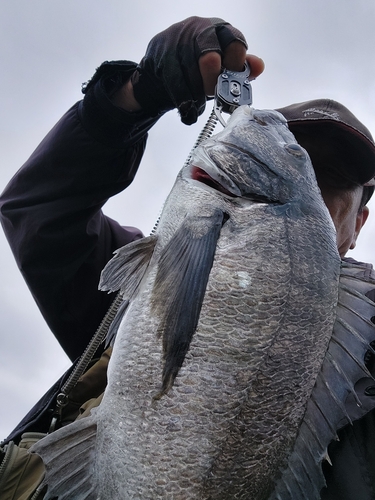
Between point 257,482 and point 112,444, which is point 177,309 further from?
point 257,482

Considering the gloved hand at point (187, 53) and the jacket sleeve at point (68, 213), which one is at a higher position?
the gloved hand at point (187, 53)

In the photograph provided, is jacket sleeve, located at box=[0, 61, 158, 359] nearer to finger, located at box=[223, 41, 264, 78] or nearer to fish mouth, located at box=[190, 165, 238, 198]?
finger, located at box=[223, 41, 264, 78]

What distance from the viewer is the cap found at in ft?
10.0

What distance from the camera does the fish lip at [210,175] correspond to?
6.84ft

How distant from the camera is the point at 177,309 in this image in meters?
1.66

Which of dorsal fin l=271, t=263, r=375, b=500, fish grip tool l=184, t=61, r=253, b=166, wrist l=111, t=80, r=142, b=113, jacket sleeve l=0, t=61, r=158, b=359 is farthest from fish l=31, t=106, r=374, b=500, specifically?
jacket sleeve l=0, t=61, r=158, b=359

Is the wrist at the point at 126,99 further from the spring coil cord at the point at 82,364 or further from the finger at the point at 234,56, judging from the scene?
the spring coil cord at the point at 82,364

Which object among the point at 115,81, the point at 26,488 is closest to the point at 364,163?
the point at 115,81

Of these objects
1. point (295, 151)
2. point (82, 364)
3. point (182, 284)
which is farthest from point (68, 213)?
point (182, 284)

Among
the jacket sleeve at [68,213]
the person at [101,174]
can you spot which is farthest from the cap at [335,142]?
the jacket sleeve at [68,213]

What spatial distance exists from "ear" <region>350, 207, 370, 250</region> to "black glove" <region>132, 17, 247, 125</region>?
160cm

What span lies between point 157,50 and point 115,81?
0.72 meters

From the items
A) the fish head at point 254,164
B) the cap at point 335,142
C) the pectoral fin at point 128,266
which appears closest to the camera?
the pectoral fin at point 128,266

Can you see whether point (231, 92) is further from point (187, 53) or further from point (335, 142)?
point (335, 142)
